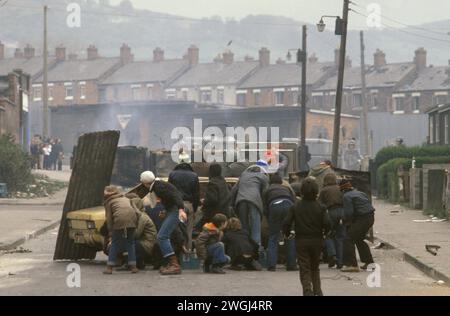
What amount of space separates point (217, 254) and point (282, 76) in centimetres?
11258

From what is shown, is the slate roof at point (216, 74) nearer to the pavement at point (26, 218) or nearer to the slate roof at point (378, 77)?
the slate roof at point (378, 77)

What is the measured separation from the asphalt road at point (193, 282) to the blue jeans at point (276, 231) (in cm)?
29

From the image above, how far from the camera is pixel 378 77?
128625 mm

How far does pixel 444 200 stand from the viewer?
3312 centimetres

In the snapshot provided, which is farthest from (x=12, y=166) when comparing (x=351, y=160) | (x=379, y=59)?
(x=379, y=59)

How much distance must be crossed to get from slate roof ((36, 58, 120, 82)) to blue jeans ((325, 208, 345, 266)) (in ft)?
387

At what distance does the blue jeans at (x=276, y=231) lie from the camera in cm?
2014

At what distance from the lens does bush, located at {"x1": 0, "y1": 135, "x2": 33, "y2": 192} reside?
4555 cm

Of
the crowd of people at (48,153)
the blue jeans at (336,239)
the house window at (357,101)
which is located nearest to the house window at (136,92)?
the house window at (357,101)

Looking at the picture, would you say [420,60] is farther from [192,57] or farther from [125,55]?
[125,55]

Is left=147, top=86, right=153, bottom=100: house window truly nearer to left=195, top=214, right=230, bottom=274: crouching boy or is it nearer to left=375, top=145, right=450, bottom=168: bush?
left=375, top=145, right=450, bottom=168: bush

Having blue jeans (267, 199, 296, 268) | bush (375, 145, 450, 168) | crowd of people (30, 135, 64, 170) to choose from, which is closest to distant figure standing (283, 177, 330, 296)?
blue jeans (267, 199, 296, 268)
